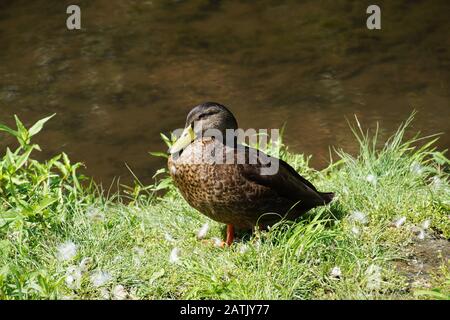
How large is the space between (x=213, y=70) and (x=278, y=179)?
13.7ft

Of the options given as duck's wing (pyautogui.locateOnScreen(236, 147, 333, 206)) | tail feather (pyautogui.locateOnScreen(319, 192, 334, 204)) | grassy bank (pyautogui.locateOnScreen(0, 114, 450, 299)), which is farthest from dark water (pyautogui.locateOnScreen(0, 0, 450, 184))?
duck's wing (pyautogui.locateOnScreen(236, 147, 333, 206))

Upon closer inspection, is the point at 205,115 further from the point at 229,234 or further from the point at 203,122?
the point at 229,234

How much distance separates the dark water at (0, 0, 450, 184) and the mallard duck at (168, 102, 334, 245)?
2.19 m

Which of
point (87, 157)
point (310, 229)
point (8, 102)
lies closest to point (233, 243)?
point (310, 229)

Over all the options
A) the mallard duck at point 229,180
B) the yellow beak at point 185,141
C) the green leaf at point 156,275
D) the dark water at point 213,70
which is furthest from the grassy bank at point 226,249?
the dark water at point 213,70

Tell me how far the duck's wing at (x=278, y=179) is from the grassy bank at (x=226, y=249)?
126mm

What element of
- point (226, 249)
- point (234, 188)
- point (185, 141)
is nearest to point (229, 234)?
point (226, 249)

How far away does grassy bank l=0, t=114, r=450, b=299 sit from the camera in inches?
144

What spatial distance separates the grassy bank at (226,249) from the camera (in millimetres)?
3658

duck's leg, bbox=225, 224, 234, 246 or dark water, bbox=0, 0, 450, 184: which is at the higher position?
dark water, bbox=0, 0, 450, 184

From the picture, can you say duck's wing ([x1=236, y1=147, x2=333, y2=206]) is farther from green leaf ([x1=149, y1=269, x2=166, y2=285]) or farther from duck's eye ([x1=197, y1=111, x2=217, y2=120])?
green leaf ([x1=149, y1=269, x2=166, y2=285])

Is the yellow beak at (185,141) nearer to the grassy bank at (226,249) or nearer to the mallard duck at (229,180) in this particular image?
the mallard duck at (229,180)

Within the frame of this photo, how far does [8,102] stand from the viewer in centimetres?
766

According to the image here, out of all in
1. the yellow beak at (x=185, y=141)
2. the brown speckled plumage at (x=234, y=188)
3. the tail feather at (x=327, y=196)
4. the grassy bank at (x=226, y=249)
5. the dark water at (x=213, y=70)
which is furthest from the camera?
the dark water at (x=213, y=70)
